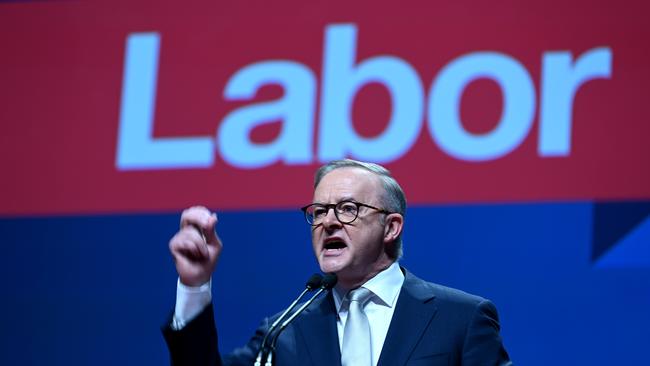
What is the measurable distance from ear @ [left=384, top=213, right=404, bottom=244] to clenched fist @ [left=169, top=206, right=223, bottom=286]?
2.25 feet

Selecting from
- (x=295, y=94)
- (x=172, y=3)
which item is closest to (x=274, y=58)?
(x=295, y=94)

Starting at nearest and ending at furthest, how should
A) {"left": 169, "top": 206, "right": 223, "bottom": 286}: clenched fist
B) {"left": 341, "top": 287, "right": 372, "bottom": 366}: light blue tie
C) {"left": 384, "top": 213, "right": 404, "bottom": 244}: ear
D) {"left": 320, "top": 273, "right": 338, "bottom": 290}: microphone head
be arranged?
{"left": 169, "top": 206, "right": 223, "bottom": 286}: clenched fist < {"left": 320, "top": 273, "right": 338, "bottom": 290}: microphone head < {"left": 341, "top": 287, "right": 372, "bottom": 366}: light blue tie < {"left": 384, "top": 213, "right": 404, "bottom": 244}: ear

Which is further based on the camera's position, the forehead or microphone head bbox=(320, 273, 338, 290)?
the forehead

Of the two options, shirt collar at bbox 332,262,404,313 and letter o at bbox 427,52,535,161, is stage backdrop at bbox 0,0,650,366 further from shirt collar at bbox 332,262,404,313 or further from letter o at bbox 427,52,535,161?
shirt collar at bbox 332,262,404,313

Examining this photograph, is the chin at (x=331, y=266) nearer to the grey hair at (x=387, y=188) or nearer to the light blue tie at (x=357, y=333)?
the light blue tie at (x=357, y=333)

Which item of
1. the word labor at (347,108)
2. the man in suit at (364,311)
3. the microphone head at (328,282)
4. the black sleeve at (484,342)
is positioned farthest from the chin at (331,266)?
the word labor at (347,108)

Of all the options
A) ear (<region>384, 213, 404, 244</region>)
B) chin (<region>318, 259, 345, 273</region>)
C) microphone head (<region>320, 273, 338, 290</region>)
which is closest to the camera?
microphone head (<region>320, 273, 338, 290</region>)

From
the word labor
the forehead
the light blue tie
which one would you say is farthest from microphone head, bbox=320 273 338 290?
the word labor

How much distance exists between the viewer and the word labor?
141 inches

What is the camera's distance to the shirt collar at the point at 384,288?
2641mm

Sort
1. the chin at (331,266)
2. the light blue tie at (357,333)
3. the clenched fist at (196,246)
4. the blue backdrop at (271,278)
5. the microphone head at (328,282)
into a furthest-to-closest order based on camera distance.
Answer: the blue backdrop at (271,278)
the chin at (331,266)
the light blue tie at (357,333)
the microphone head at (328,282)
the clenched fist at (196,246)

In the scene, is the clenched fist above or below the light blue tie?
above

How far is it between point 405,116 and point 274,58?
559 millimetres

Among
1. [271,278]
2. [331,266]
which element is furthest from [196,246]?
[271,278]
